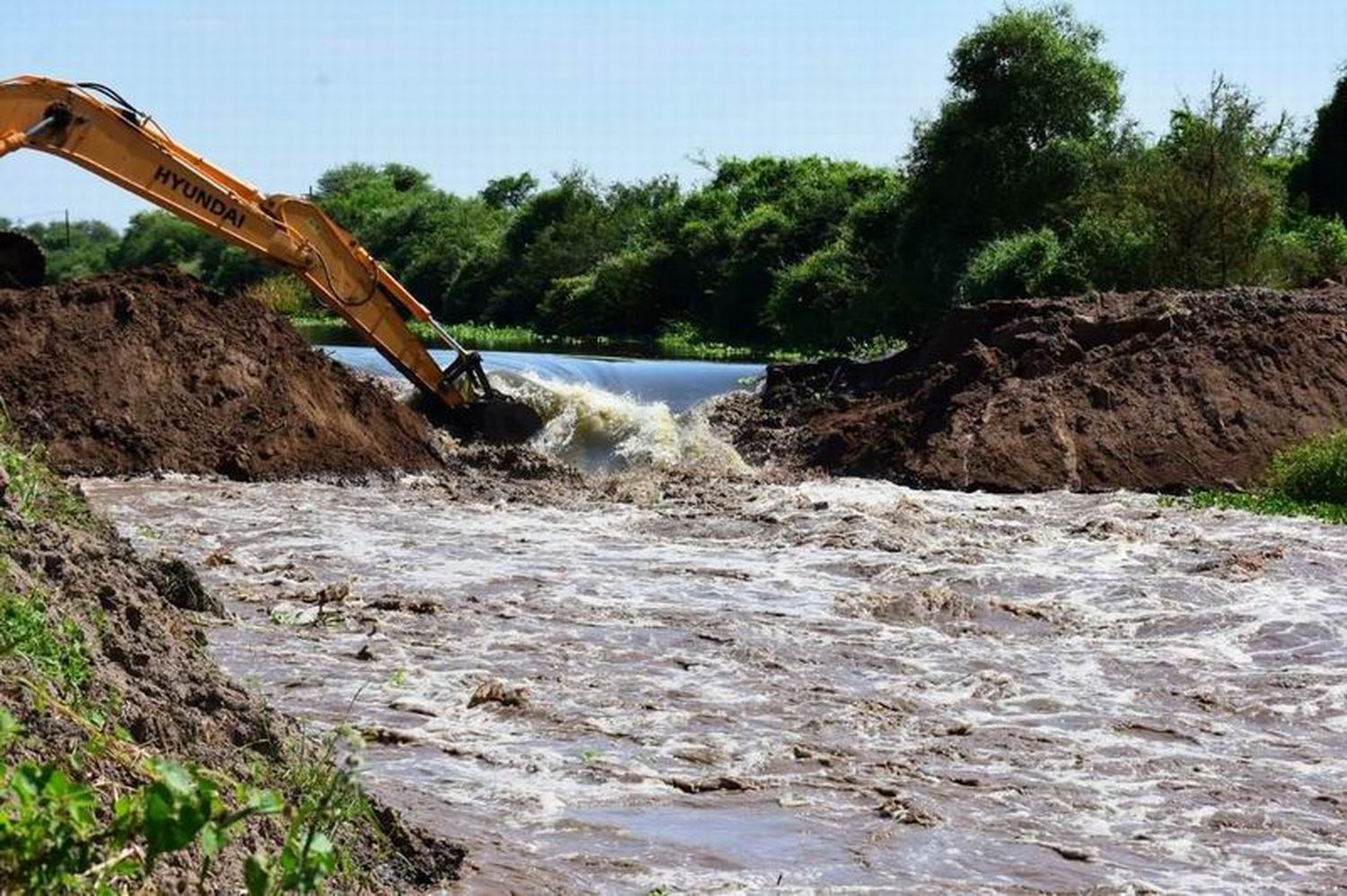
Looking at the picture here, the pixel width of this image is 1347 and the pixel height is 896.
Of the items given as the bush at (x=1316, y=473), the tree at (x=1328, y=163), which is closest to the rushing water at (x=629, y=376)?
the bush at (x=1316, y=473)

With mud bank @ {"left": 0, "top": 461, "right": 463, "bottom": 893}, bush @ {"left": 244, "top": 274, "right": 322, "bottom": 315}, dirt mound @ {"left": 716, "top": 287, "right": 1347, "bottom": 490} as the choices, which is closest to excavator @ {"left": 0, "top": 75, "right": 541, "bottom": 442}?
dirt mound @ {"left": 716, "top": 287, "right": 1347, "bottom": 490}

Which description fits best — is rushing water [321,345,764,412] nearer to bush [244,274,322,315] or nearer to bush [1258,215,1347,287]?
bush [1258,215,1347,287]

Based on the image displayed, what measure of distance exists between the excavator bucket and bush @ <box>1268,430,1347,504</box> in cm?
1314

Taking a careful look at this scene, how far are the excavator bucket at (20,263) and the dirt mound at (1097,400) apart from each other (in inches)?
334

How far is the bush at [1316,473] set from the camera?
17.5 metres

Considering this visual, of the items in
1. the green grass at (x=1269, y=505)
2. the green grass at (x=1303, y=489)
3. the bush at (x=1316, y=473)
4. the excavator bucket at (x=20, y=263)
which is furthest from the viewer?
the excavator bucket at (x=20, y=263)

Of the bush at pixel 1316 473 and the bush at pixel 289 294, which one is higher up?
the bush at pixel 289 294

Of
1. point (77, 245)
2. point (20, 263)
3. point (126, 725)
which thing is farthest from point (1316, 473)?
point (77, 245)

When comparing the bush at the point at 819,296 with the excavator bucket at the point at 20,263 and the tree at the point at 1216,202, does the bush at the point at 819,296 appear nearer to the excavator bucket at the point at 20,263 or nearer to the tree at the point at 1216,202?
the tree at the point at 1216,202

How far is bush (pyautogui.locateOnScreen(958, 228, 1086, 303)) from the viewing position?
107 feet

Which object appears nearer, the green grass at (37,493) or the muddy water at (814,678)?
the green grass at (37,493)

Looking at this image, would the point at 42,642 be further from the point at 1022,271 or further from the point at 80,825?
the point at 1022,271

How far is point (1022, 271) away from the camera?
111 ft

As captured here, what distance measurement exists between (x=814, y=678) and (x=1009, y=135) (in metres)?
30.7
